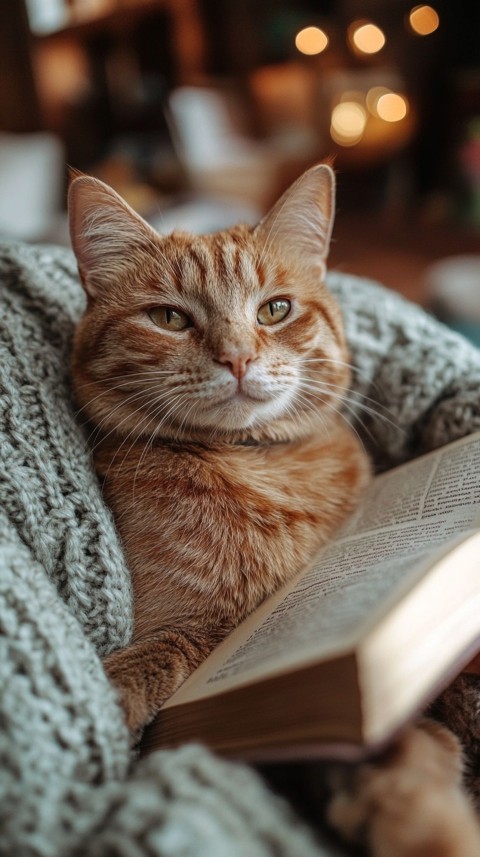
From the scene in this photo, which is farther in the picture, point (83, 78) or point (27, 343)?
point (83, 78)

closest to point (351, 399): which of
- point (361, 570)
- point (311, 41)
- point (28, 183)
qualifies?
point (361, 570)

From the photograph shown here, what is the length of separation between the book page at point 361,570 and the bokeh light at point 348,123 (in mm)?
4606

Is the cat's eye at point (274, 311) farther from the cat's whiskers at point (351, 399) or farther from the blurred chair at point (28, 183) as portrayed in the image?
the blurred chair at point (28, 183)

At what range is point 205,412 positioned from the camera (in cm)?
90

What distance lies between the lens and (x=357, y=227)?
16.8 feet

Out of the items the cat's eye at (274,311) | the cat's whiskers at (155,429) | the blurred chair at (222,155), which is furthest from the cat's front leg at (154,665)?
the blurred chair at (222,155)

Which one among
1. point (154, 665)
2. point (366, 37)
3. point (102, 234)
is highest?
point (366, 37)

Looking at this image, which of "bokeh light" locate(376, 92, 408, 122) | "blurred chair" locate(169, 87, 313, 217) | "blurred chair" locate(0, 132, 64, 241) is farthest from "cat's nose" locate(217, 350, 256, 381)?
"bokeh light" locate(376, 92, 408, 122)

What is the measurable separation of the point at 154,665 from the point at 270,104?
558 cm

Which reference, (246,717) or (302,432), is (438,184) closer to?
(302,432)

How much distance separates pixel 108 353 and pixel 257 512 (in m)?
0.31

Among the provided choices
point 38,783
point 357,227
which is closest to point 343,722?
point 38,783

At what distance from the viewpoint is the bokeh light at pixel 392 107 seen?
4.80m

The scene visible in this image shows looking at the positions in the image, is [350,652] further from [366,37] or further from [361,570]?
[366,37]
